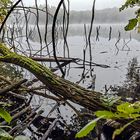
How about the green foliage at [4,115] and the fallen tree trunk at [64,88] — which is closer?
the green foliage at [4,115]

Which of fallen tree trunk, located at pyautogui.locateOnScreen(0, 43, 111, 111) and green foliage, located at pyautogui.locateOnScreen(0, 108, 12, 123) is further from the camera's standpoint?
fallen tree trunk, located at pyautogui.locateOnScreen(0, 43, 111, 111)

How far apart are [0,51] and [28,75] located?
6.56 m

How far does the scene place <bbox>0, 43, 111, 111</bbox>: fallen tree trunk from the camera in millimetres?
2055

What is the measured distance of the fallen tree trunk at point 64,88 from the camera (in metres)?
2.05

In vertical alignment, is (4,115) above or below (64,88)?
above

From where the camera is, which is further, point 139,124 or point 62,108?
point 62,108

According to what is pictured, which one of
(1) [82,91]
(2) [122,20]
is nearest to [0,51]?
(1) [82,91]

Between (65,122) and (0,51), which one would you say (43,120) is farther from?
(0,51)

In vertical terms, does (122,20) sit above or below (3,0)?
below

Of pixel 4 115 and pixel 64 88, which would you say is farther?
pixel 64 88

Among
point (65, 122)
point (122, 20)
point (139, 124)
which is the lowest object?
point (122, 20)

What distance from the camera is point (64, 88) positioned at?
7.15 feet

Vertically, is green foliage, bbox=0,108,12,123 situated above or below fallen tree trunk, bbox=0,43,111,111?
above

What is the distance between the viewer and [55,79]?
7.25ft
